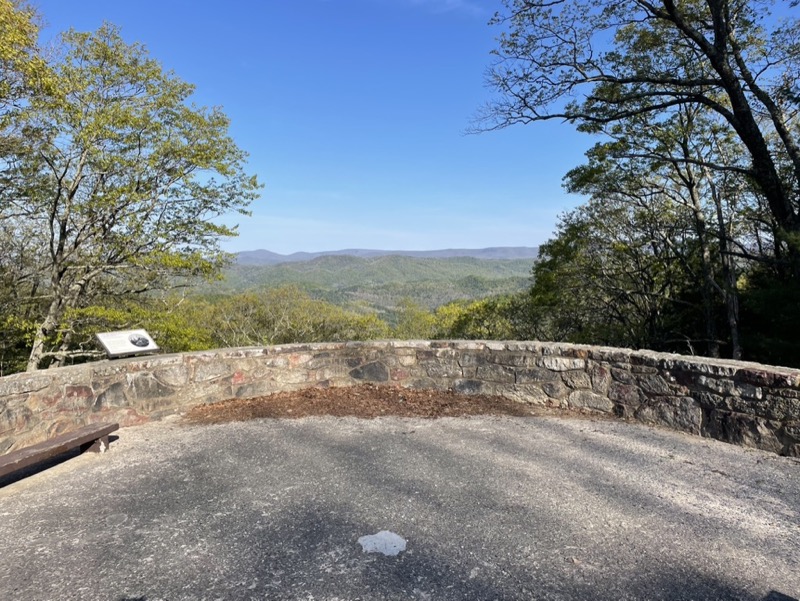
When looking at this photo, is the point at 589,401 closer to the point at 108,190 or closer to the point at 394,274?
the point at 108,190

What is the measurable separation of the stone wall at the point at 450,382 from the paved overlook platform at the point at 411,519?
0.31m

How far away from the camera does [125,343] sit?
14.5ft

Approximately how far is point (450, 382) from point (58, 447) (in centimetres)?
367

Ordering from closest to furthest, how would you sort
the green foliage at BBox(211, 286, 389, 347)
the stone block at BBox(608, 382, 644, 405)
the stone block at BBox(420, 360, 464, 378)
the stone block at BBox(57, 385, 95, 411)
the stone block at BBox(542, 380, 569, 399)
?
the stone block at BBox(57, 385, 95, 411) < the stone block at BBox(608, 382, 644, 405) < the stone block at BBox(542, 380, 569, 399) < the stone block at BBox(420, 360, 464, 378) < the green foliage at BBox(211, 286, 389, 347)

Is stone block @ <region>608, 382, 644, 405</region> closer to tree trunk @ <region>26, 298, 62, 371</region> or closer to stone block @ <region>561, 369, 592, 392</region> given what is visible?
stone block @ <region>561, 369, 592, 392</region>

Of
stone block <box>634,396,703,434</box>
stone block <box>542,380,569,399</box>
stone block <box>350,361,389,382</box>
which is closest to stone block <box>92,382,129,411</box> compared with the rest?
stone block <box>350,361,389,382</box>

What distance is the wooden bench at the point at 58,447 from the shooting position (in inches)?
115

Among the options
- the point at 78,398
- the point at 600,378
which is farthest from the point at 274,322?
the point at 600,378

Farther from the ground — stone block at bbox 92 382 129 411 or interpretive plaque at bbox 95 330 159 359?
interpretive plaque at bbox 95 330 159 359

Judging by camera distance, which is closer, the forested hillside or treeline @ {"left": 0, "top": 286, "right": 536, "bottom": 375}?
treeline @ {"left": 0, "top": 286, "right": 536, "bottom": 375}

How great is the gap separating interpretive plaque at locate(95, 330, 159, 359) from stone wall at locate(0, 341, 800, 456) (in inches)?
4.0

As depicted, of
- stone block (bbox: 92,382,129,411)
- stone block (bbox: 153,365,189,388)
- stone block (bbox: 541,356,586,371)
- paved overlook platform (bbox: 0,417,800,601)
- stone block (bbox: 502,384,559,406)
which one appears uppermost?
stone block (bbox: 541,356,586,371)

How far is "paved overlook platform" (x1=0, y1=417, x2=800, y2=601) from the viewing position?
2.02 m

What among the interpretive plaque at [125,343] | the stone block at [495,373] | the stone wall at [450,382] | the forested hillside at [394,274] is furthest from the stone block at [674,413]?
the forested hillside at [394,274]
